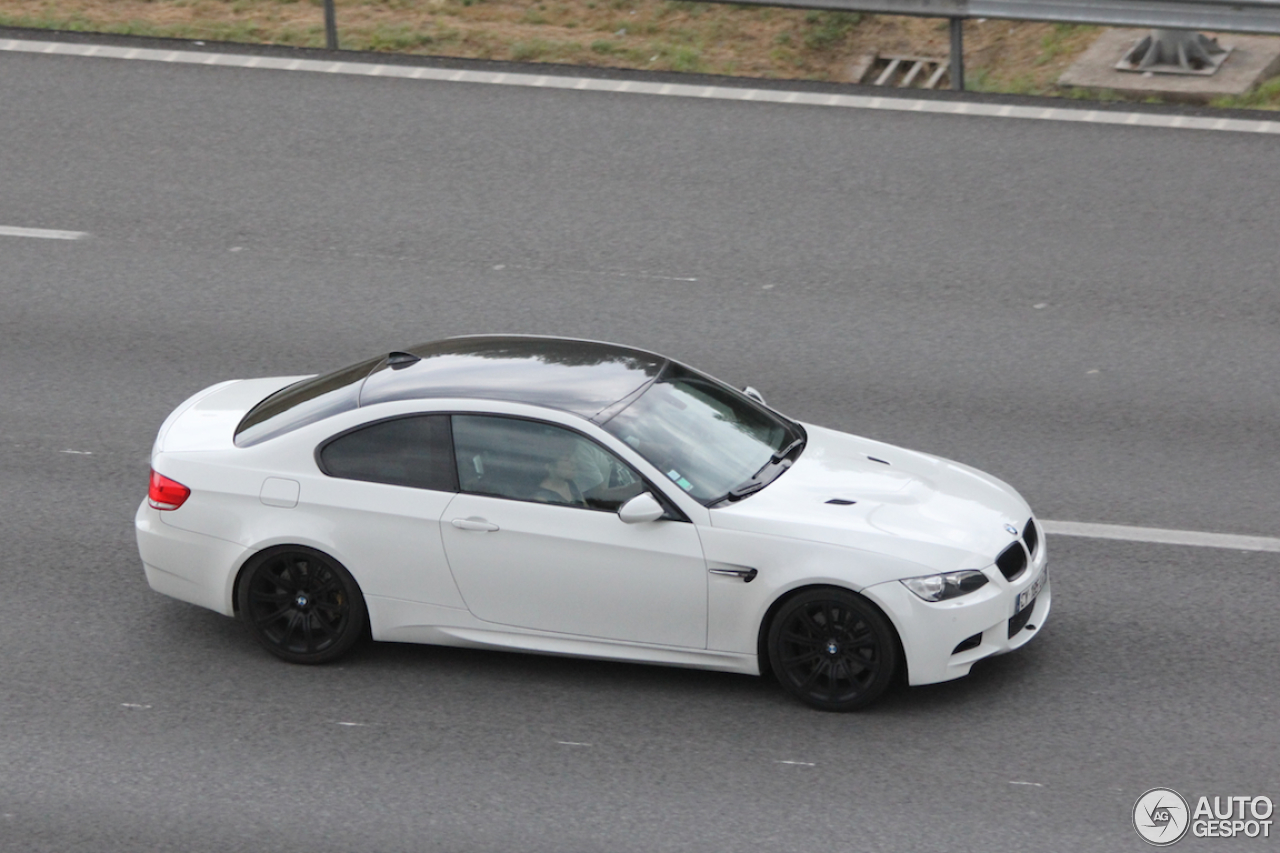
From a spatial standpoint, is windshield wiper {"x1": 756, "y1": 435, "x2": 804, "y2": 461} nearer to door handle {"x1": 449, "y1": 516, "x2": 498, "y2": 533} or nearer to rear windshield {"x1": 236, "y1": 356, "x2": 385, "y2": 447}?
door handle {"x1": 449, "y1": 516, "x2": 498, "y2": 533}

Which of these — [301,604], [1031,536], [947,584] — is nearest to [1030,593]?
[1031,536]

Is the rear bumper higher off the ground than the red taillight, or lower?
lower

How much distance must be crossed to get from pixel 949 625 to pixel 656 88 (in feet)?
29.7

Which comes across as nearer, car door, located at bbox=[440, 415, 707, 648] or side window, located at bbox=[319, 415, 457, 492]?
car door, located at bbox=[440, 415, 707, 648]

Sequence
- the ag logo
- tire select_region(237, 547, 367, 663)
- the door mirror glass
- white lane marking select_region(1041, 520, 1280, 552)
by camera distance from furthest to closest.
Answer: white lane marking select_region(1041, 520, 1280, 552), tire select_region(237, 547, 367, 663), the door mirror glass, the ag logo

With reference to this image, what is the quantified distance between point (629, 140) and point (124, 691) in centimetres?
779

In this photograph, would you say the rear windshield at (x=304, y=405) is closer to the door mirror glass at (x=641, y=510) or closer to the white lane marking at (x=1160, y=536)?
the door mirror glass at (x=641, y=510)

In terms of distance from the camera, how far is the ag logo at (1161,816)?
6703 mm

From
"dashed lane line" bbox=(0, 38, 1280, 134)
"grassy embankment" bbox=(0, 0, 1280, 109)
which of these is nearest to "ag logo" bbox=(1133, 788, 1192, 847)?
"dashed lane line" bbox=(0, 38, 1280, 134)

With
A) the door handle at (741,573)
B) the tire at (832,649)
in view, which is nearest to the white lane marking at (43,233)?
the door handle at (741,573)

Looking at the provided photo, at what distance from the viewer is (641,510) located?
7461 mm

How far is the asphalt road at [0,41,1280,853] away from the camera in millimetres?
7035

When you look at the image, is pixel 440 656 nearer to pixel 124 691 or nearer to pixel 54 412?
pixel 124 691
